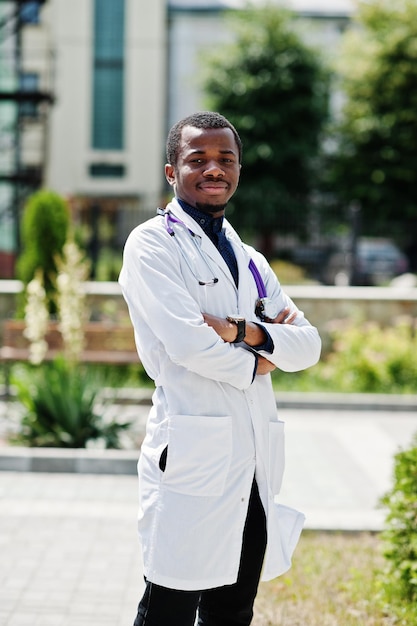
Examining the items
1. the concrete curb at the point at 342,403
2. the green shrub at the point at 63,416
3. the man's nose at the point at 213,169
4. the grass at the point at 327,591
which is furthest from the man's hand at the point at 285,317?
the concrete curb at the point at 342,403

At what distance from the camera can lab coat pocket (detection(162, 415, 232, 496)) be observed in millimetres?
2576

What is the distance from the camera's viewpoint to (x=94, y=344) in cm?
959

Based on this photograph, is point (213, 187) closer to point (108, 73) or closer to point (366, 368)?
point (366, 368)

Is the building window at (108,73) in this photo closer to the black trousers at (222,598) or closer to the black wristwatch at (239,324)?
the black wristwatch at (239,324)

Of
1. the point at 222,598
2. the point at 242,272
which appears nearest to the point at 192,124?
the point at 242,272

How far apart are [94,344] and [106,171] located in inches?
853

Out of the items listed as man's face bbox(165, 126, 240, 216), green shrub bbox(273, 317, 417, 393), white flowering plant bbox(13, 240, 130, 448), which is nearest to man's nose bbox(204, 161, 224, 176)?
man's face bbox(165, 126, 240, 216)

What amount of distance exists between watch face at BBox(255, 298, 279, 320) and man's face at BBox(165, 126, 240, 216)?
0.38 m

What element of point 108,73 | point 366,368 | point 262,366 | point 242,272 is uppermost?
point 108,73

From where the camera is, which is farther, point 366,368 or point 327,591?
point 366,368

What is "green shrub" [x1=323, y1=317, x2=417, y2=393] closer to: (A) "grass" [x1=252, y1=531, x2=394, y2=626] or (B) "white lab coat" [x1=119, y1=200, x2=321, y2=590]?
(A) "grass" [x1=252, y1=531, x2=394, y2=626]

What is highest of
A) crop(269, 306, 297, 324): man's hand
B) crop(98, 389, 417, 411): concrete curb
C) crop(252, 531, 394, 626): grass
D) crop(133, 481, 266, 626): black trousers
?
crop(269, 306, 297, 324): man's hand

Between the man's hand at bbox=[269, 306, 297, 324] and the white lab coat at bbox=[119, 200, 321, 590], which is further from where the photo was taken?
the man's hand at bbox=[269, 306, 297, 324]

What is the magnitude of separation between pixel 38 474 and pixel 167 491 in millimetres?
4172
